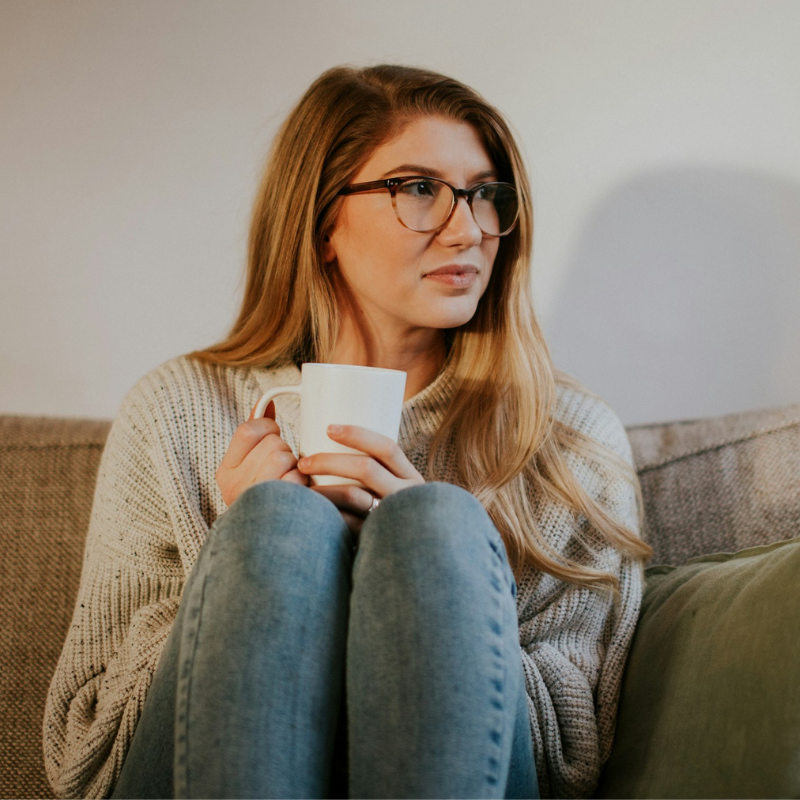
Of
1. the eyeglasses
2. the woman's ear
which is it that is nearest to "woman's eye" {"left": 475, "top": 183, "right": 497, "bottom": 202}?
the eyeglasses

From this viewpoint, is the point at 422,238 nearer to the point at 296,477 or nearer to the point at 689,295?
the point at 296,477

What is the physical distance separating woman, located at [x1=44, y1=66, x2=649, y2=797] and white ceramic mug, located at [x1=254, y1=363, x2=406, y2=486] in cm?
2

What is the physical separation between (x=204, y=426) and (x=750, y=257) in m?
1.10

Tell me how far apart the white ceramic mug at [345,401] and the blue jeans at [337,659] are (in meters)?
0.06

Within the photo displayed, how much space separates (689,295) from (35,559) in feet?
4.24

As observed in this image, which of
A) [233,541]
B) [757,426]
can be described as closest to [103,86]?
[233,541]

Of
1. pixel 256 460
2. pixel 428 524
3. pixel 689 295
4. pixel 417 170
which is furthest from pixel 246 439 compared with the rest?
pixel 689 295

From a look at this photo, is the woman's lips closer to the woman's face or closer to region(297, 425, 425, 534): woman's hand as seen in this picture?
the woman's face

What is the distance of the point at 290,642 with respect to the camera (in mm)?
649

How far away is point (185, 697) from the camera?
2.15 feet

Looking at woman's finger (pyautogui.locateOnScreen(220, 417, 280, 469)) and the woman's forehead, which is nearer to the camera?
woman's finger (pyautogui.locateOnScreen(220, 417, 280, 469))

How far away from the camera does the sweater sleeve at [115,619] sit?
0.91 m

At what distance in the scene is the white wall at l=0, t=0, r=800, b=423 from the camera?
142 cm

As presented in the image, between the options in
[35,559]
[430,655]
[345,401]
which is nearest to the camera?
[430,655]
